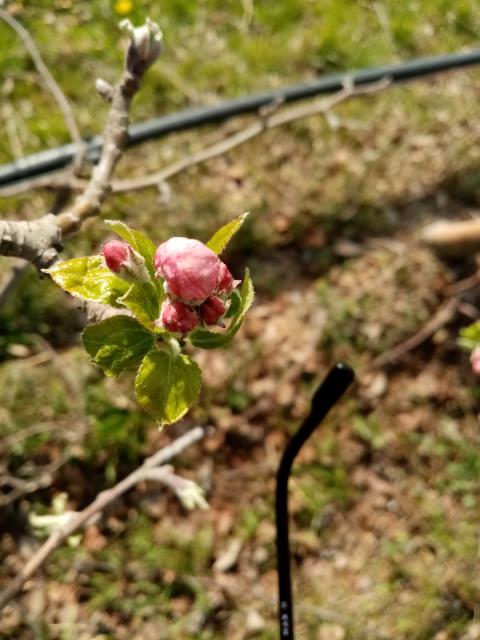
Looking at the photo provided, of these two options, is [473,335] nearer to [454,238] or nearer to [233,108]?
[454,238]

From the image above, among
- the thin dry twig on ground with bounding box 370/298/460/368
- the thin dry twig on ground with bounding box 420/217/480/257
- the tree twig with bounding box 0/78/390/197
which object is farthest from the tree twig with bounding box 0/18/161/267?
the thin dry twig on ground with bounding box 420/217/480/257

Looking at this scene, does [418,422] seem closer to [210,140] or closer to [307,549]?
[307,549]

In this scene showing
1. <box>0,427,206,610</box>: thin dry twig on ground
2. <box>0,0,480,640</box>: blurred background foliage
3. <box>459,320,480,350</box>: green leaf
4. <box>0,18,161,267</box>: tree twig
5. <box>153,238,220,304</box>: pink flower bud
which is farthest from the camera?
<box>0,0,480,640</box>: blurred background foliage

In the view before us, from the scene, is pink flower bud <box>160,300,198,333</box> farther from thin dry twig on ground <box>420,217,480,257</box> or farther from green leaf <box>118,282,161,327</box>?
thin dry twig on ground <box>420,217,480,257</box>

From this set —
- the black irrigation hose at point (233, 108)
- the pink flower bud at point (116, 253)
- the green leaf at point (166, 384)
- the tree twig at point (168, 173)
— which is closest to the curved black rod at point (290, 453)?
the green leaf at point (166, 384)

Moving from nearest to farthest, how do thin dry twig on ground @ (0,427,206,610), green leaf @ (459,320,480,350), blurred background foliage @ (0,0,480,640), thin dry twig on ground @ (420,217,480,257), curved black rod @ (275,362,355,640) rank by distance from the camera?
curved black rod @ (275,362,355,640) → thin dry twig on ground @ (0,427,206,610) → green leaf @ (459,320,480,350) → blurred background foliage @ (0,0,480,640) → thin dry twig on ground @ (420,217,480,257)

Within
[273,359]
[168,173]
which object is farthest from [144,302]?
[273,359]

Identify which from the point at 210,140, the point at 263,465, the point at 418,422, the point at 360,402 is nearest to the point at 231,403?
the point at 263,465
